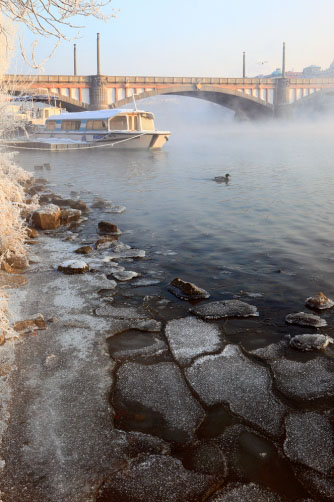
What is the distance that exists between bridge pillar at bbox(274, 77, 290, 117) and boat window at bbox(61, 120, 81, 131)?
4175cm

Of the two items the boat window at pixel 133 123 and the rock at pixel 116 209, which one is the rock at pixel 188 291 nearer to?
the rock at pixel 116 209

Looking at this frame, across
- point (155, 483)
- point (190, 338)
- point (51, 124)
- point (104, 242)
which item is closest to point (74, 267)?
point (104, 242)

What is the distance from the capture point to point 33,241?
877 centimetres

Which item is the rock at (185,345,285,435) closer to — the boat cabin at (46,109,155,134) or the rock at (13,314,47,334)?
the rock at (13,314,47,334)

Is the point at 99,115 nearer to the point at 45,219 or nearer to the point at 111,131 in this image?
the point at 111,131

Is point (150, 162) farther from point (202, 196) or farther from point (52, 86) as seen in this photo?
point (52, 86)

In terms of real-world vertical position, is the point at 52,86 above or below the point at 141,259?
above

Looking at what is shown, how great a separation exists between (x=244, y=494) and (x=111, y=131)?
29743 mm

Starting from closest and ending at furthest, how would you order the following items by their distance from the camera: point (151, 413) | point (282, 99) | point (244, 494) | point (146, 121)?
point (244, 494) < point (151, 413) < point (146, 121) < point (282, 99)

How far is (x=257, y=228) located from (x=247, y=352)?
6436mm

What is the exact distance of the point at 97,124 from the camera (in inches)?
1256

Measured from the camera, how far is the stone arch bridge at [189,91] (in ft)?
158

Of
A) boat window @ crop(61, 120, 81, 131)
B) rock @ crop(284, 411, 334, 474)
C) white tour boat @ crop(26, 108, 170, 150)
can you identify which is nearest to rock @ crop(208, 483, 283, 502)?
rock @ crop(284, 411, 334, 474)

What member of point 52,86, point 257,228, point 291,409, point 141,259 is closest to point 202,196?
point 257,228
